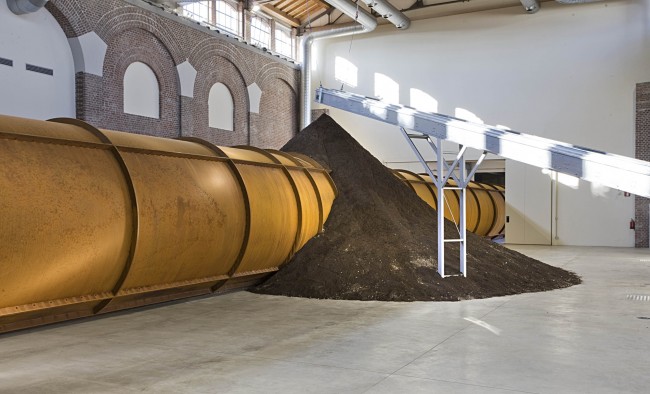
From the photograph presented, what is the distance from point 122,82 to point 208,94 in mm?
4436

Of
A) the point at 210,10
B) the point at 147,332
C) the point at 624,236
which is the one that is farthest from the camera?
the point at 210,10

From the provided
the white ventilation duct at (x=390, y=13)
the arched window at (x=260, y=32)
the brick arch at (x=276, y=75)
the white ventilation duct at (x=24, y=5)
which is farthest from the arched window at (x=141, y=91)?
the white ventilation duct at (x=390, y=13)

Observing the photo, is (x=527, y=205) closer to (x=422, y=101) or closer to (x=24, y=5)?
(x=422, y=101)

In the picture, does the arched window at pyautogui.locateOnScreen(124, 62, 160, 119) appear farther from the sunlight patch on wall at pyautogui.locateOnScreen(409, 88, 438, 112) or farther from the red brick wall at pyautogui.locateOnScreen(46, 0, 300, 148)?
the sunlight patch on wall at pyautogui.locateOnScreen(409, 88, 438, 112)

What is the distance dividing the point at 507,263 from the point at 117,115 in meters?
12.8

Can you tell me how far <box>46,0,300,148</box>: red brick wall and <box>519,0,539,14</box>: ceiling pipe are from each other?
35.0 feet

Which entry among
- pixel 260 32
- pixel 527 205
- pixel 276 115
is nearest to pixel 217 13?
pixel 260 32

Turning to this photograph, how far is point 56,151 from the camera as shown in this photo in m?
7.05

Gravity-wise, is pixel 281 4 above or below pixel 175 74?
above

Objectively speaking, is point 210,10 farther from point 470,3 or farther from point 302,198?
point 302,198

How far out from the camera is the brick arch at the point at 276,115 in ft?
84.6

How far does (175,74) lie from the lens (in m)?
21.1

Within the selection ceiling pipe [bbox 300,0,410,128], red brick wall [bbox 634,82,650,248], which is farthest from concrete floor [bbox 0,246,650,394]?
ceiling pipe [bbox 300,0,410,128]

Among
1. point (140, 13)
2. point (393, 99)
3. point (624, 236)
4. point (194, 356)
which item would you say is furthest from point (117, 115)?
point (624, 236)
